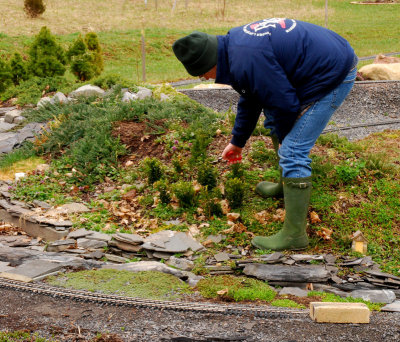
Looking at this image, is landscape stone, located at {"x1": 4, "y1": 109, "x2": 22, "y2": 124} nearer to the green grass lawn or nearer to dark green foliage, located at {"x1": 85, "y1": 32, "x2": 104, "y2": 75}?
dark green foliage, located at {"x1": 85, "y1": 32, "x2": 104, "y2": 75}

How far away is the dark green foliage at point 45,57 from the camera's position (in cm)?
1196

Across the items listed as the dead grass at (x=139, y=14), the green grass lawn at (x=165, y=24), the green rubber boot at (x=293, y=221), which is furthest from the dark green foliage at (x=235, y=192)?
the dead grass at (x=139, y=14)

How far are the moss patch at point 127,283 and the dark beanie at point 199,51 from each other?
1746mm

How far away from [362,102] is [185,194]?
24.1 feet

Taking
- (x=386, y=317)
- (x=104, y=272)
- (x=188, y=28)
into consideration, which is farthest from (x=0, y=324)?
(x=188, y=28)

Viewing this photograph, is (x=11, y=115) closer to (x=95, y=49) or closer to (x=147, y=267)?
(x=95, y=49)

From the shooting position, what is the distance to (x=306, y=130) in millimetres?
4141

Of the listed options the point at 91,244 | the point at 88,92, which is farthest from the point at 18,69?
the point at 91,244

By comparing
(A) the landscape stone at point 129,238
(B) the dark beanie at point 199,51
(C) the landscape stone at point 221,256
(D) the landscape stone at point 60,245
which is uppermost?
(B) the dark beanie at point 199,51

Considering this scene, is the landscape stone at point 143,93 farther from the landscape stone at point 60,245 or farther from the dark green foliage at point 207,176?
the landscape stone at point 60,245

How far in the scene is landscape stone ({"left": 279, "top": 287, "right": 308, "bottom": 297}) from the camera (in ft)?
12.8

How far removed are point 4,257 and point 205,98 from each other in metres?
7.40

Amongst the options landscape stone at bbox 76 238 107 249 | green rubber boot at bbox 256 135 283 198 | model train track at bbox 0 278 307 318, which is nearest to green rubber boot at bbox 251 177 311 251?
green rubber boot at bbox 256 135 283 198

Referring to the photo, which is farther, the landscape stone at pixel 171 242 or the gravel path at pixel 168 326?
the landscape stone at pixel 171 242
